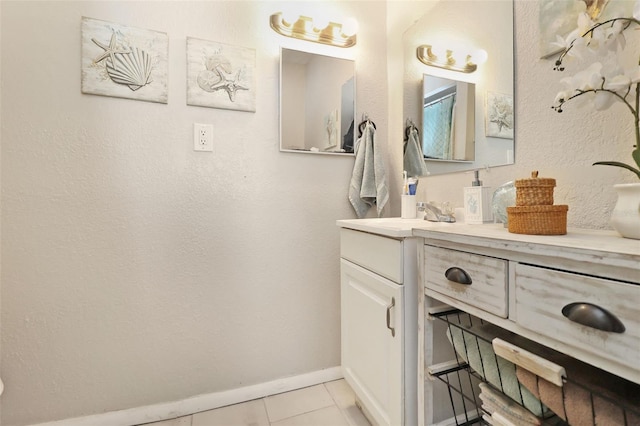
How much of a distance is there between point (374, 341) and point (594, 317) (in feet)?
2.26

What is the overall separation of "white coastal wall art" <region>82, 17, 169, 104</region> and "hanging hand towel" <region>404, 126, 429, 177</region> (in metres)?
1.13

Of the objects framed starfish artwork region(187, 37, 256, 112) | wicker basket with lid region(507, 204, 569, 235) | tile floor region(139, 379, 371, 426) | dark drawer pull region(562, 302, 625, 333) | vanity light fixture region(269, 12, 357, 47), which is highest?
vanity light fixture region(269, 12, 357, 47)

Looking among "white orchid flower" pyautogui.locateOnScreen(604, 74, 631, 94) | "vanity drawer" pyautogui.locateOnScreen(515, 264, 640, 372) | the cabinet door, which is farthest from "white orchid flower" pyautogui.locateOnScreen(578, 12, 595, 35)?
the cabinet door

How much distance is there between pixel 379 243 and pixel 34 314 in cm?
134

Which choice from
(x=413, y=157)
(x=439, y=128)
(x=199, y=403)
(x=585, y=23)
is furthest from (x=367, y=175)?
(x=199, y=403)

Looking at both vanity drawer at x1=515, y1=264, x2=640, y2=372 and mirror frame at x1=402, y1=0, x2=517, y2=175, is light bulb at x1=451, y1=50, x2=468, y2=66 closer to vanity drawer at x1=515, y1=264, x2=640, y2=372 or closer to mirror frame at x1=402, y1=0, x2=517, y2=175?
mirror frame at x1=402, y1=0, x2=517, y2=175

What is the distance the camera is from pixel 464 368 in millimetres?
874

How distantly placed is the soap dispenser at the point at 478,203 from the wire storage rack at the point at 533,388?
328 mm

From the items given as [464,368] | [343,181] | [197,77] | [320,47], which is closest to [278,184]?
[343,181]

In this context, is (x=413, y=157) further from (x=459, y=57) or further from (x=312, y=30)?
(x=312, y=30)

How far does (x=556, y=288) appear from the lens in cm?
51

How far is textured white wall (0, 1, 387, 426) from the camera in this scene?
1.11m

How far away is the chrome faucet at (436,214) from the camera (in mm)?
1093

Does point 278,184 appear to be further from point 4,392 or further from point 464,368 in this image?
point 4,392
